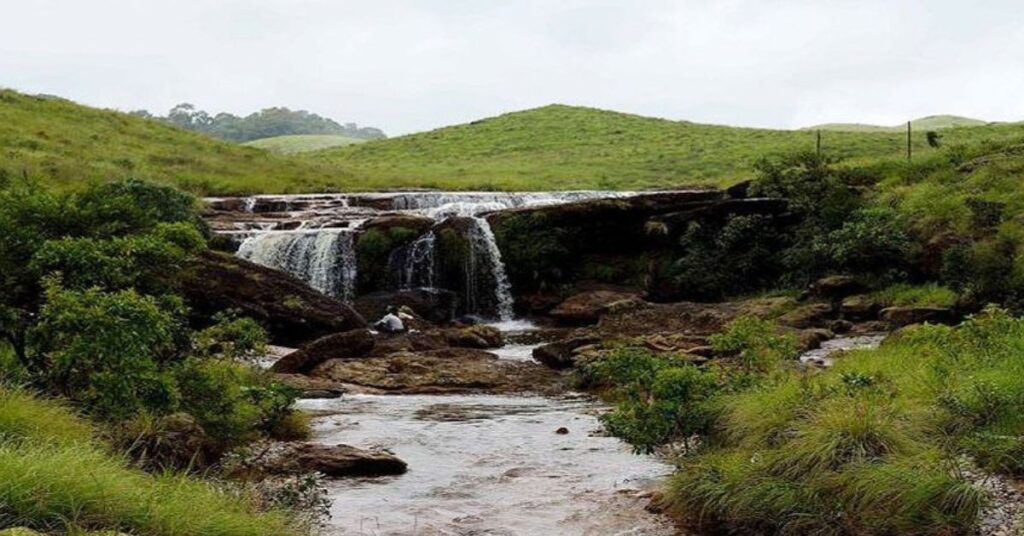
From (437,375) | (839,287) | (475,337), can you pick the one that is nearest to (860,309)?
(839,287)

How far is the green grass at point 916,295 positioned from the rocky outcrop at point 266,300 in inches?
515

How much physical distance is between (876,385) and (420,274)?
828 inches

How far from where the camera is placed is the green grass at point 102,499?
541 cm

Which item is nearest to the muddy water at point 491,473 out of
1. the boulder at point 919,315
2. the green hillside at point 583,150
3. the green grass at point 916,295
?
the boulder at point 919,315

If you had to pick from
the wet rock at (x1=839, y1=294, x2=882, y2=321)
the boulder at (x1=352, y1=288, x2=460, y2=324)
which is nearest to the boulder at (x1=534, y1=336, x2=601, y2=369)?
the wet rock at (x1=839, y1=294, x2=882, y2=321)

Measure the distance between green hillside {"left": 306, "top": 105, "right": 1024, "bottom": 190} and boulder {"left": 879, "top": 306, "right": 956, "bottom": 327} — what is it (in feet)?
68.4

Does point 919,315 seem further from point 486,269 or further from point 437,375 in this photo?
point 486,269

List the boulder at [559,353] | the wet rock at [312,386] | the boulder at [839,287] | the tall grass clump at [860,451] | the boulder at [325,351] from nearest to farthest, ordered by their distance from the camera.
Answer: the tall grass clump at [860,451]
the wet rock at [312,386]
the boulder at [325,351]
the boulder at [559,353]
the boulder at [839,287]

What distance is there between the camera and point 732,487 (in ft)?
27.6

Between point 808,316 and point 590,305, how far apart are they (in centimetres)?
738

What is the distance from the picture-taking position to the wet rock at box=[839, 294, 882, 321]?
893 inches

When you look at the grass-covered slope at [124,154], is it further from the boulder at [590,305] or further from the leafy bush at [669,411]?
the leafy bush at [669,411]

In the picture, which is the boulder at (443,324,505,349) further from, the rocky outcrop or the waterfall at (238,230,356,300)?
the waterfall at (238,230,356,300)

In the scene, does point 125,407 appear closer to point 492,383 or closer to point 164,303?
point 164,303
